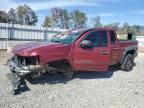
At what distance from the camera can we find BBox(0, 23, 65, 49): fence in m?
19.7

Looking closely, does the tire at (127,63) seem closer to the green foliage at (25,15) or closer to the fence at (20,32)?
the fence at (20,32)

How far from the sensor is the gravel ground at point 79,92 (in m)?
5.65

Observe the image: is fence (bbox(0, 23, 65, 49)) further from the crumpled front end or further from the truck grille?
the crumpled front end

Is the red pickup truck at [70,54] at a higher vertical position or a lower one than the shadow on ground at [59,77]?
higher

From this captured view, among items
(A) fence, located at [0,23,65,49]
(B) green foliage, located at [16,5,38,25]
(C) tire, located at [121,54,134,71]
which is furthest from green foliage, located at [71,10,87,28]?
(C) tire, located at [121,54,134,71]

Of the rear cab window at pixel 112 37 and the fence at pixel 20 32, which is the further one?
the fence at pixel 20 32

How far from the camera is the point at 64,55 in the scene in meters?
7.30

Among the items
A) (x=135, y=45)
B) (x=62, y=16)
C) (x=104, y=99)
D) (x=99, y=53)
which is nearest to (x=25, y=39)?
(x=135, y=45)

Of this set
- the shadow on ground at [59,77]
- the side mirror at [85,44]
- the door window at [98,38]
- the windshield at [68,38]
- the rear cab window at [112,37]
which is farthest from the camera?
the rear cab window at [112,37]

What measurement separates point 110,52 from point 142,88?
1783 millimetres

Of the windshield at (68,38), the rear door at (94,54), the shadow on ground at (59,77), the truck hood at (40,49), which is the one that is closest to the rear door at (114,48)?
the rear door at (94,54)

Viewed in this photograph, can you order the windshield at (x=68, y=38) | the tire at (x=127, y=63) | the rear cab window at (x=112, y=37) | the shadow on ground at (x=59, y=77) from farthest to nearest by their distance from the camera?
the tire at (x=127, y=63)
the rear cab window at (x=112, y=37)
the windshield at (x=68, y=38)
the shadow on ground at (x=59, y=77)

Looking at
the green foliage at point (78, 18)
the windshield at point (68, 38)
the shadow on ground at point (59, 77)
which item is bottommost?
the shadow on ground at point (59, 77)

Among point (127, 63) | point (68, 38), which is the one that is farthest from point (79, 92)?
point (127, 63)
